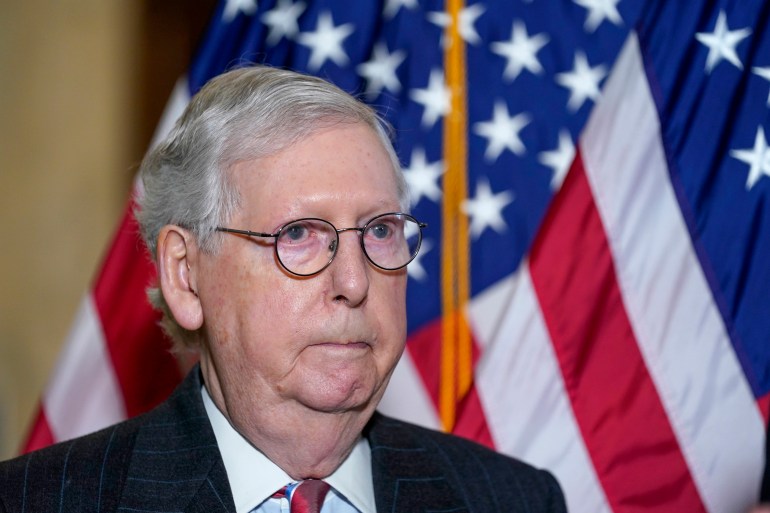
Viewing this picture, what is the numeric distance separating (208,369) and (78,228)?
260cm

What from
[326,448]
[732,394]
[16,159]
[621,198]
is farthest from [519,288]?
[16,159]

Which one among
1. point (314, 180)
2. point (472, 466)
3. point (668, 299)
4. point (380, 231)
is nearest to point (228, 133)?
point (314, 180)

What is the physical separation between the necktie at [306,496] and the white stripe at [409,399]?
3.11 ft

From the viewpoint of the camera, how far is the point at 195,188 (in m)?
1.86

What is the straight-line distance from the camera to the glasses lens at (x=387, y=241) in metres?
1.82

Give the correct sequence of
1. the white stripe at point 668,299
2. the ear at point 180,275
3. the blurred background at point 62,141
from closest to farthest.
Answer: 1. the ear at point 180,275
2. the white stripe at point 668,299
3. the blurred background at point 62,141

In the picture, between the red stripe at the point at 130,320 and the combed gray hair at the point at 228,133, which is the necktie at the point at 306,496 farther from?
the red stripe at the point at 130,320

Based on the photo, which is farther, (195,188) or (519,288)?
(519,288)

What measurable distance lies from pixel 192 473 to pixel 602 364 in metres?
1.09

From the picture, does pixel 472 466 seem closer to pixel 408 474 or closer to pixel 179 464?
pixel 408 474

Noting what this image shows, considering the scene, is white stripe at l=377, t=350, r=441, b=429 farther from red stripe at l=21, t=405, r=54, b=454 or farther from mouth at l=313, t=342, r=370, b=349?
mouth at l=313, t=342, r=370, b=349

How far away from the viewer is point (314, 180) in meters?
1.76

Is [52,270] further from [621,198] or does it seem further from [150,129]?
[621,198]

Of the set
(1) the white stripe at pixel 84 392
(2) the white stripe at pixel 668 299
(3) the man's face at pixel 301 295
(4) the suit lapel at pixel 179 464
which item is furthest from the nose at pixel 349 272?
(1) the white stripe at pixel 84 392
